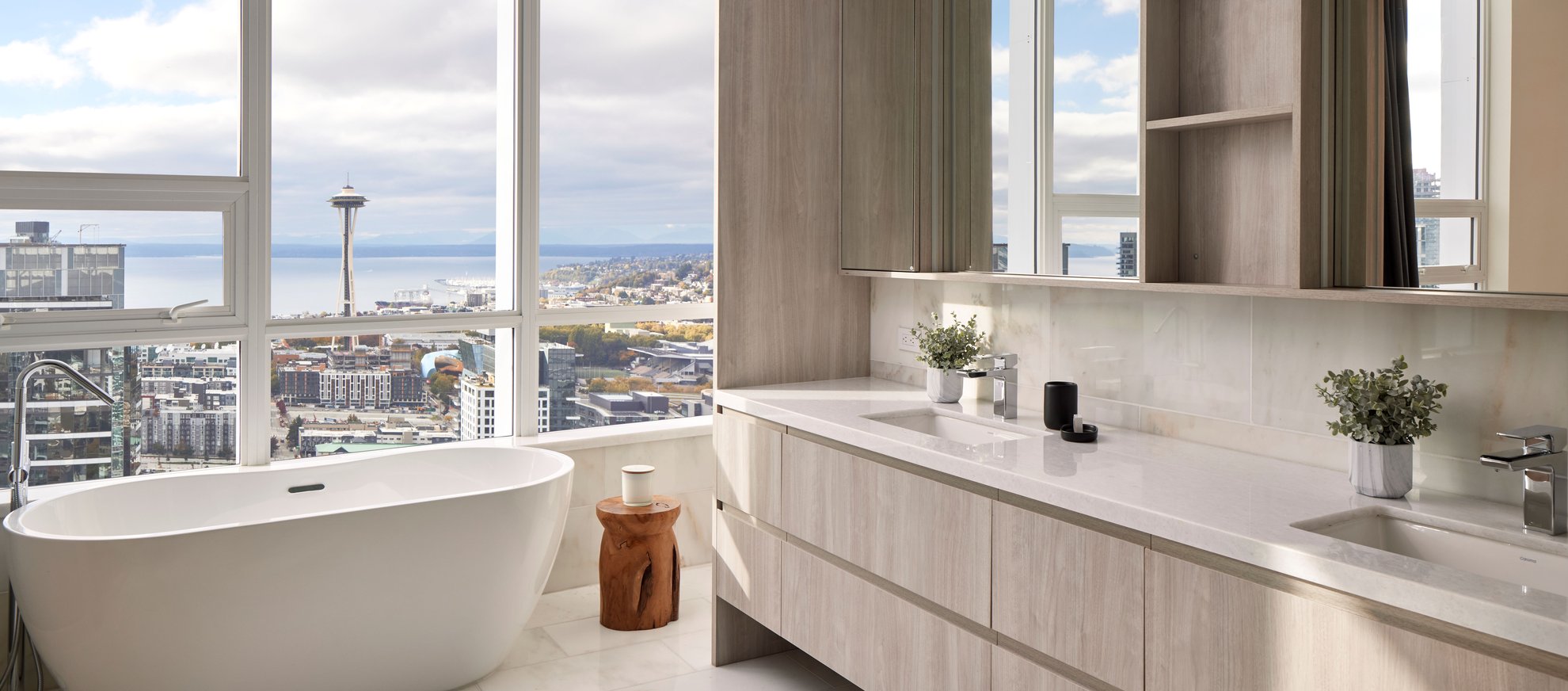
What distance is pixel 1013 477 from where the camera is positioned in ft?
6.45

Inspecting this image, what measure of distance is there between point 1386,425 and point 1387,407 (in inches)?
1.2

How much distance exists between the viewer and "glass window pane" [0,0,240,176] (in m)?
2.93

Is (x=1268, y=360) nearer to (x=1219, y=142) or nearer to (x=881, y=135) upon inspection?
(x=1219, y=142)

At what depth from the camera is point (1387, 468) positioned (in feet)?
5.72

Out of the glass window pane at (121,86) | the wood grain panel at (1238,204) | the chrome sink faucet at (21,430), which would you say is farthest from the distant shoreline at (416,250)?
the wood grain panel at (1238,204)

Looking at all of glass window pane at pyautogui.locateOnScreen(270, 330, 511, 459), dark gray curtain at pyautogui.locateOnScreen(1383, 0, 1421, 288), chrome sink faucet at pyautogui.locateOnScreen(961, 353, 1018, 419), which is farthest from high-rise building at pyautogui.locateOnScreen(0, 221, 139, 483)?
dark gray curtain at pyautogui.locateOnScreen(1383, 0, 1421, 288)

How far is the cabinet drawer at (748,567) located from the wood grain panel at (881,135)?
88cm

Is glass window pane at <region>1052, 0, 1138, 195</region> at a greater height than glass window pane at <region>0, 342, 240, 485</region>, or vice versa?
glass window pane at <region>1052, 0, 1138, 195</region>

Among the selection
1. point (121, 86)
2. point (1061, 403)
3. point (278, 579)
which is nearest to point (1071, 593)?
point (1061, 403)

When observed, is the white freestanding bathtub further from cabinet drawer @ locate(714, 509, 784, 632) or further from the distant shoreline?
the distant shoreline

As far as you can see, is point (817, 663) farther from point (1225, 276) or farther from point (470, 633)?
point (1225, 276)

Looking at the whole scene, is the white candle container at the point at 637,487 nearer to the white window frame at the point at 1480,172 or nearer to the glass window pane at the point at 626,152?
the glass window pane at the point at 626,152

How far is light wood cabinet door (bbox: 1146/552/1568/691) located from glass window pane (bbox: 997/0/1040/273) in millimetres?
1111

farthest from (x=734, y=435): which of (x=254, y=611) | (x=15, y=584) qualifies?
(x=15, y=584)
